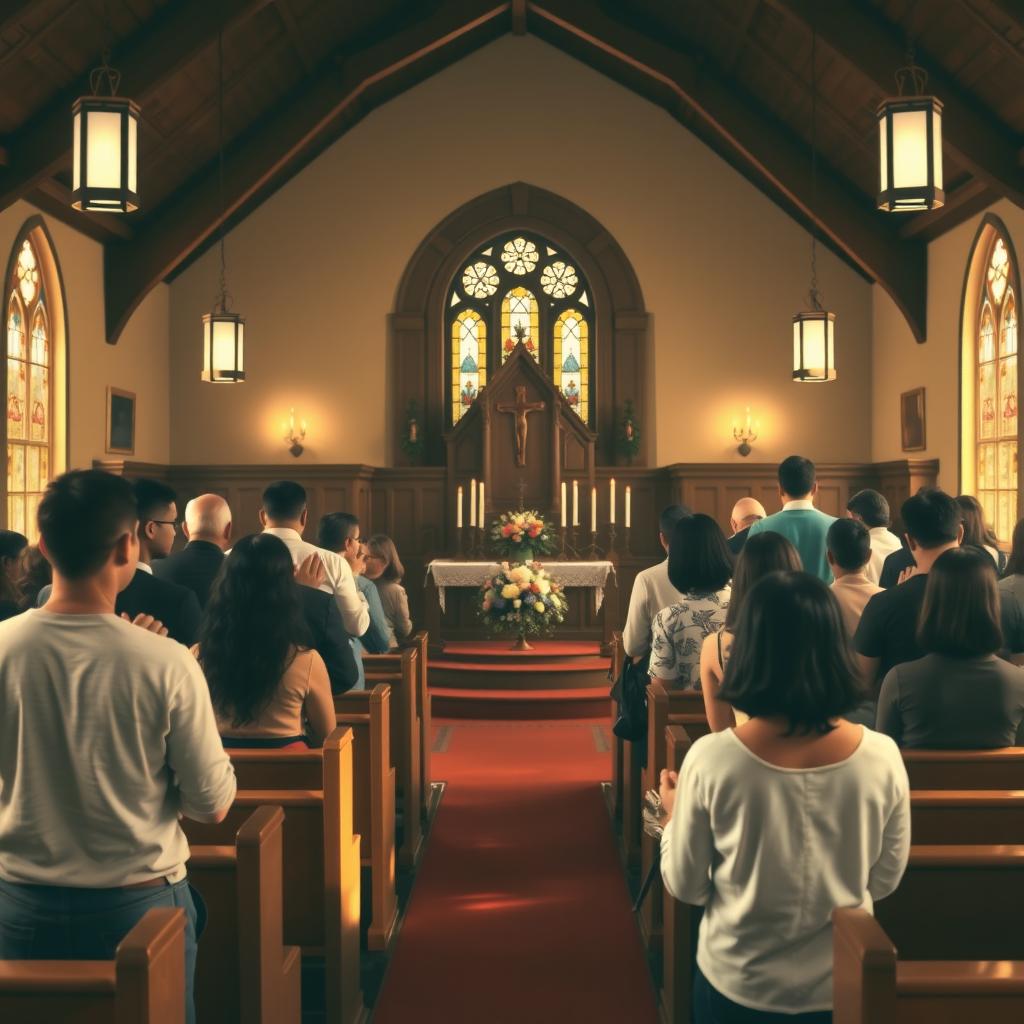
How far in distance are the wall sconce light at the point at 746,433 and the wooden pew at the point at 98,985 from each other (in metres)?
11.0

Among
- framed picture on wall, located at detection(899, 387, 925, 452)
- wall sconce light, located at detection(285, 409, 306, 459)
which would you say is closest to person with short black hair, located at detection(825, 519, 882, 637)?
framed picture on wall, located at detection(899, 387, 925, 452)

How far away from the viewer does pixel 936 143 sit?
5.27 metres

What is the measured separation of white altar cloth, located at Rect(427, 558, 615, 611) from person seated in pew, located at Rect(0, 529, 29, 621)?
6489mm

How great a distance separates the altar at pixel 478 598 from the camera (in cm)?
1080

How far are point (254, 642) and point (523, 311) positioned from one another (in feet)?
31.8

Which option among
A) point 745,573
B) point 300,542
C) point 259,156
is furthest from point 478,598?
point 745,573

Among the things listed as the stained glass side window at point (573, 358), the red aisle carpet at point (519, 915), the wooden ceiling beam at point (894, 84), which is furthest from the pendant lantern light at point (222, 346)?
the wooden ceiling beam at point (894, 84)

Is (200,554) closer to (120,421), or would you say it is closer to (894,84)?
(894,84)

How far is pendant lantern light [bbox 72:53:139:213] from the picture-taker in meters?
5.34

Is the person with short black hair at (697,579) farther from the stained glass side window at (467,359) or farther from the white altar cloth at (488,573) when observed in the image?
the stained glass side window at (467,359)

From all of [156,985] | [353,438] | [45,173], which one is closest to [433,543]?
[353,438]

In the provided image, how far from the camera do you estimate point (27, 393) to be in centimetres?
943

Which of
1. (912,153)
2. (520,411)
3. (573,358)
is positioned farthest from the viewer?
(573,358)

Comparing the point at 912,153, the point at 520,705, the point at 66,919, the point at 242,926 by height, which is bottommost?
the point at 520,705
